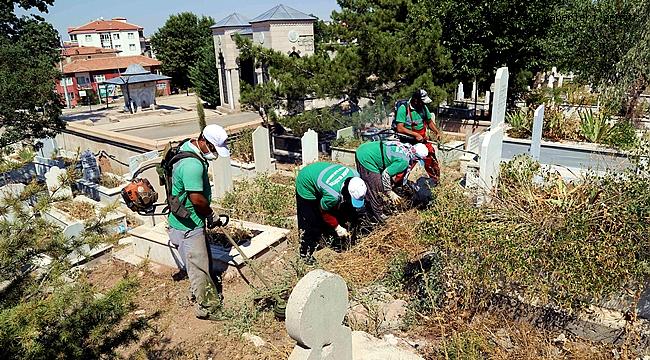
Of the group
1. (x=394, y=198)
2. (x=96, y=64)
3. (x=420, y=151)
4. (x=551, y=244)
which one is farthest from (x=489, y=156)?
(x=96, y=64)

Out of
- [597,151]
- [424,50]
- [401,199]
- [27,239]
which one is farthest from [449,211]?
[424,50]

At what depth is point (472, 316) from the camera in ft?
11.4

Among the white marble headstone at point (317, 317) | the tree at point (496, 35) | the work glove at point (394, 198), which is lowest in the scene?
the work glove at point (394, 198)

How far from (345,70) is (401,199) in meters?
6.02

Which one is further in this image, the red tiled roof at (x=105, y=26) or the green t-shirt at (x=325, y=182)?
the red tiled roof at (x=105, y=26)

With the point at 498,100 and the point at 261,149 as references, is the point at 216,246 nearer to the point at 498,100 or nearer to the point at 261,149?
the point at 498,100

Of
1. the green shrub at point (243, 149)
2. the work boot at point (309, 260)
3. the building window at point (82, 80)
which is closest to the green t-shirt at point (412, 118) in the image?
the work boot at point (309, 260)

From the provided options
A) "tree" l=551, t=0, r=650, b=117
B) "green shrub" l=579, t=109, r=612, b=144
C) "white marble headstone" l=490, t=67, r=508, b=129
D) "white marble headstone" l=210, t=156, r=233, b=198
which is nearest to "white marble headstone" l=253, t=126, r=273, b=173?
"white marble headstone" l=210, t=156, r=233, b=198

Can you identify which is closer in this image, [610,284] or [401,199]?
[610,284]

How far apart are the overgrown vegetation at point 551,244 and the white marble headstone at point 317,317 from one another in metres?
1.37

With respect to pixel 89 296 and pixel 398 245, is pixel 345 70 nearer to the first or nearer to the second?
pixel 398 245

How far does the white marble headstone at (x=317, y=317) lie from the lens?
2.12 m

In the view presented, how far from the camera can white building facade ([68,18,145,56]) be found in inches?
2530

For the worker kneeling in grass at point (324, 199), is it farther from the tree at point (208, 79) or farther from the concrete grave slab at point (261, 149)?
the tree at point (208, 79)
